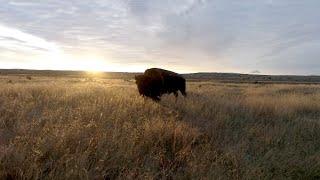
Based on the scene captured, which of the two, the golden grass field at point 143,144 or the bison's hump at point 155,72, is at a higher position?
the bison's hump at point 155,72

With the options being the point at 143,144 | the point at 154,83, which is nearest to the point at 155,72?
the point at 154,83

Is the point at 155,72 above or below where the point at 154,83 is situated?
above

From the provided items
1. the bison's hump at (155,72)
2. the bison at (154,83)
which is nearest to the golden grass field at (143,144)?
the bison at (154,83)

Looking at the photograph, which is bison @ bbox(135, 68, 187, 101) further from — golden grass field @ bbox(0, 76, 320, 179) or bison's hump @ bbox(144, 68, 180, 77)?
golden grass field @ bbox(0, 76, 320, 179)

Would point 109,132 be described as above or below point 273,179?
above

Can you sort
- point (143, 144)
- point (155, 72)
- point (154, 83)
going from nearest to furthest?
point (143, 144), point (154, 83), point (155, 72)

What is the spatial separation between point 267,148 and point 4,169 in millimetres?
5117

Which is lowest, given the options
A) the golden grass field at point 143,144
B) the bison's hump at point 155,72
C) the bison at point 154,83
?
the golden grass field at point 143,144

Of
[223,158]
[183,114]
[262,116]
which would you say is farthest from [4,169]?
[262,116]

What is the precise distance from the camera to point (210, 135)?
8.81 m

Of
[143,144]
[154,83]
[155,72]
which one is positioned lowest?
[143,144]

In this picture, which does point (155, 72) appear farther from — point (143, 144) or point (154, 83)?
point (143, 144)

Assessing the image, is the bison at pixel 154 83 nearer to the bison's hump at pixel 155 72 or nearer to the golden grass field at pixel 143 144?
the bison's hump at pixel 155 72

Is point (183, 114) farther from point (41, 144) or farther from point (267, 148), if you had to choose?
point (41, 144)
